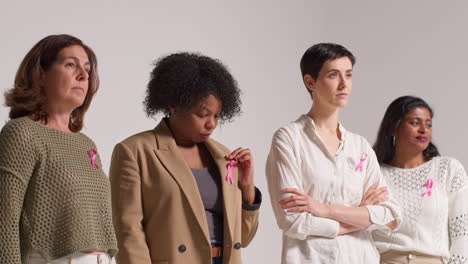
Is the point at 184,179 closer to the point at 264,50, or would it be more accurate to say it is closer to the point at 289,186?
the point at 289,186

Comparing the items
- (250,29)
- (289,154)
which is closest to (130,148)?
(289,154)

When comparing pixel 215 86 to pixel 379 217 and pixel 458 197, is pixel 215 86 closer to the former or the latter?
pixel 379 217

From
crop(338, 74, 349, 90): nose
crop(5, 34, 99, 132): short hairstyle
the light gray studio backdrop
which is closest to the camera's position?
crop(5, 34, 99, 132): short hairstyle

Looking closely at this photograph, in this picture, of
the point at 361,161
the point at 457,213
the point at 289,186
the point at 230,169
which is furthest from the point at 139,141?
the point at 457,213

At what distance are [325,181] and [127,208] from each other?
958mm

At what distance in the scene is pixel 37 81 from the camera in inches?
113

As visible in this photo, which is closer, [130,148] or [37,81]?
[37,81]

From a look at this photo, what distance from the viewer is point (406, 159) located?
444 cm

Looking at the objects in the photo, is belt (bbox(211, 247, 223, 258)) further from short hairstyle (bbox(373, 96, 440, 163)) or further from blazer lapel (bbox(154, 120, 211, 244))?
short hairstyle (bbox(373, 96, 440, 163))

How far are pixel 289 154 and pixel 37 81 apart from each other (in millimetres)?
1247

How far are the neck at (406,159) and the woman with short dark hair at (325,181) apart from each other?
63cm

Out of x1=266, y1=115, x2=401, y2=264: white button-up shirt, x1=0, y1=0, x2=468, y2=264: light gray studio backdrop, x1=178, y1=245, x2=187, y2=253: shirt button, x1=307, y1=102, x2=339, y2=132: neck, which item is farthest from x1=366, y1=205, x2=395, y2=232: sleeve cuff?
x1=0, y1=0, x2=468, y2=264: light gray studio backdrop

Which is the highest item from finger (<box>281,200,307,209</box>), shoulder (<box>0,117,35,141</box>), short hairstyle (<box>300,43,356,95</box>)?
short hairstyle (<box>300,43,356,95</box>)

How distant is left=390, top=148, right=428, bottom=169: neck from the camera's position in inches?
175
